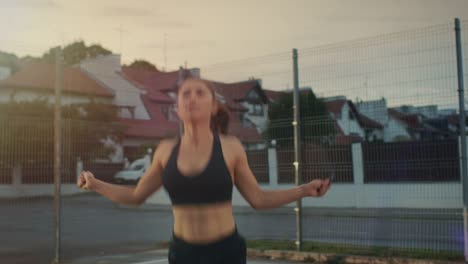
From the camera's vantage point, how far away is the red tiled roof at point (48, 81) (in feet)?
125

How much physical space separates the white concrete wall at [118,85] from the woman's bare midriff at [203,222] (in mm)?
36822

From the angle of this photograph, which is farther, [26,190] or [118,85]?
[118,85]

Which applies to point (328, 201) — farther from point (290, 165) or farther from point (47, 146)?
point (47, 146)

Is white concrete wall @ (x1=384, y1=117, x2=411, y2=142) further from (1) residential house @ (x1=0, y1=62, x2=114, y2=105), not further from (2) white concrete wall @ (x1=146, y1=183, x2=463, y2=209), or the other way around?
(1) residential house @ (x1=0, y1=62, x2=114, y2=105)

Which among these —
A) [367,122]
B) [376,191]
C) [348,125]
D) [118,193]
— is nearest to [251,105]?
[348,125]

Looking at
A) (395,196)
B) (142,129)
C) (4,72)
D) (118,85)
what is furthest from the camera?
(4,72)

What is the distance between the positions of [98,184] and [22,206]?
30.6 ft

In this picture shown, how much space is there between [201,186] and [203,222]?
0.17m

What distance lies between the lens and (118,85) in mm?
40969

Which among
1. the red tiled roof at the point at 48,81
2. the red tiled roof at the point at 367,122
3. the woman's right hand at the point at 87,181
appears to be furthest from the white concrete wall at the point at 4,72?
the woman's right hand at the point at 87,181

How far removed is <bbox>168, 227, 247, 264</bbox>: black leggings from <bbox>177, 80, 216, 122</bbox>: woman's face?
575 mm

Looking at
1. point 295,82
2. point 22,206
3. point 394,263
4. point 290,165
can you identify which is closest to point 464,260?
point 394,263

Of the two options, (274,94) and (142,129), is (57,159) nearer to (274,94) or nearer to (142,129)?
(274,94)

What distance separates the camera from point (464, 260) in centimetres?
820
